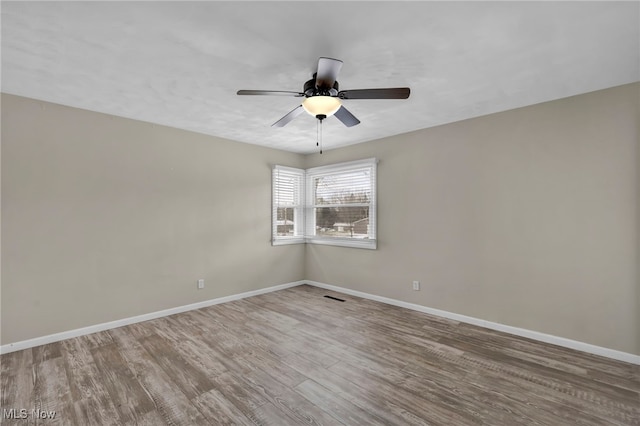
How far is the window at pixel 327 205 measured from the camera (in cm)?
486

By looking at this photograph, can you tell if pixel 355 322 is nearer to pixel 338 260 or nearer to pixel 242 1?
pixel 338 260

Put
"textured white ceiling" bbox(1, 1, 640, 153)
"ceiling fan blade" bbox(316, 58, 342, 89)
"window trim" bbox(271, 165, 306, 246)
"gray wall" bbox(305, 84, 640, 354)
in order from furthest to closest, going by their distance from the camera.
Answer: "window trim" bbox(271, 165, 306, 246) < "gray wall" bbox(305, 84, 640, 354) < "ceiling fan blade" bbox(316, 58, 342, 89) < "textured white ceiling" bbox(1, 1, 640, 153)

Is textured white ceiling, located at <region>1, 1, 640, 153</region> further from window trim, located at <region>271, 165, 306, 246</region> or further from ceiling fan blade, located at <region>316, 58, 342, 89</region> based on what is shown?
window trim, located at <region>271, 165, 306, 246</region>

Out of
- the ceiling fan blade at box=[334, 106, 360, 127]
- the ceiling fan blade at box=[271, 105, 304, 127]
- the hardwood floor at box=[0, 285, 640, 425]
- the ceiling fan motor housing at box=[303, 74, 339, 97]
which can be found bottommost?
the hardwood floor at box=[0, 285, 640, 425]

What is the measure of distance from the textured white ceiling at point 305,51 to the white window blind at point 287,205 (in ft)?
7.00

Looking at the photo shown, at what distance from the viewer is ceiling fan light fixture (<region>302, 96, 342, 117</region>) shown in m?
2.30

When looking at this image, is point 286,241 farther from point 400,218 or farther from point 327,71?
point 327,71

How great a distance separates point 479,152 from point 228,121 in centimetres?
314

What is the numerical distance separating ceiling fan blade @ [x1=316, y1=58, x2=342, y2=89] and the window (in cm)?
259

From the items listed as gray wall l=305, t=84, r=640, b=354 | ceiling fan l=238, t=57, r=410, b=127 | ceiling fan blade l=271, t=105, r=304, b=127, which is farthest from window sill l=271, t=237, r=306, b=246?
ceiling fan l=238, t=57, r=410, b=127

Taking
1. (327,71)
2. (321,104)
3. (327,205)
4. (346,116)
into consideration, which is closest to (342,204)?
(327,205)

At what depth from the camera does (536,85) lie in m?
2.77

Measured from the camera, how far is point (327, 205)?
17.9 ft

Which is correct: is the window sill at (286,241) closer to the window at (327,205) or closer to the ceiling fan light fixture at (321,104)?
the window at (327,205)
